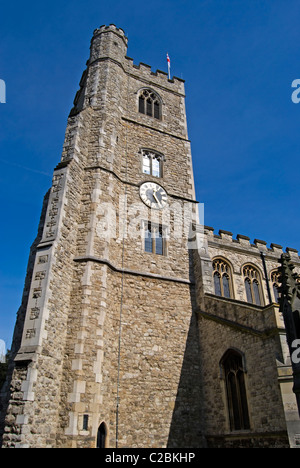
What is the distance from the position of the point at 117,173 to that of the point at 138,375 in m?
7.39

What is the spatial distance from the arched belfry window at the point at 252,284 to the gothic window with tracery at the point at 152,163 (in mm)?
6951

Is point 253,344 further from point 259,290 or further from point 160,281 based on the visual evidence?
point 259,290

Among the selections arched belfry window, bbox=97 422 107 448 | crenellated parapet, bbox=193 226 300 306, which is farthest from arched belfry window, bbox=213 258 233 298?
arched belfry window, bbox=97 422 107 448

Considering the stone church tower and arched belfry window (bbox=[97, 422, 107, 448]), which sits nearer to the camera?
the stone church tower

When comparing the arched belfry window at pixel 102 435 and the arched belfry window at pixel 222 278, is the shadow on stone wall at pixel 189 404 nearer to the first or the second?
the arched belfry window at pixel 102 435

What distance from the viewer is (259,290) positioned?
57.5 ft

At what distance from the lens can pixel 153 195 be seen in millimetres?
14062

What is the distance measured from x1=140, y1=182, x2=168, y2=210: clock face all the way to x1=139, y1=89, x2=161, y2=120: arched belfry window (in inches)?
184

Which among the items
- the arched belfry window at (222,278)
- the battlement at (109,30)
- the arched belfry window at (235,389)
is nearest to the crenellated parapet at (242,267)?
the arched belfry window at (222,278)

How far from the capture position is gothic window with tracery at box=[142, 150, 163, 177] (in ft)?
48.8

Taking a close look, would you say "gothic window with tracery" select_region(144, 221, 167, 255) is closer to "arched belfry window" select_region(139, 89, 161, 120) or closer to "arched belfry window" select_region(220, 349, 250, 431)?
"arched belfry window" select_region(220, 349, 250, 431)

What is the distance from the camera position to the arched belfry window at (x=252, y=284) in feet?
56.4
